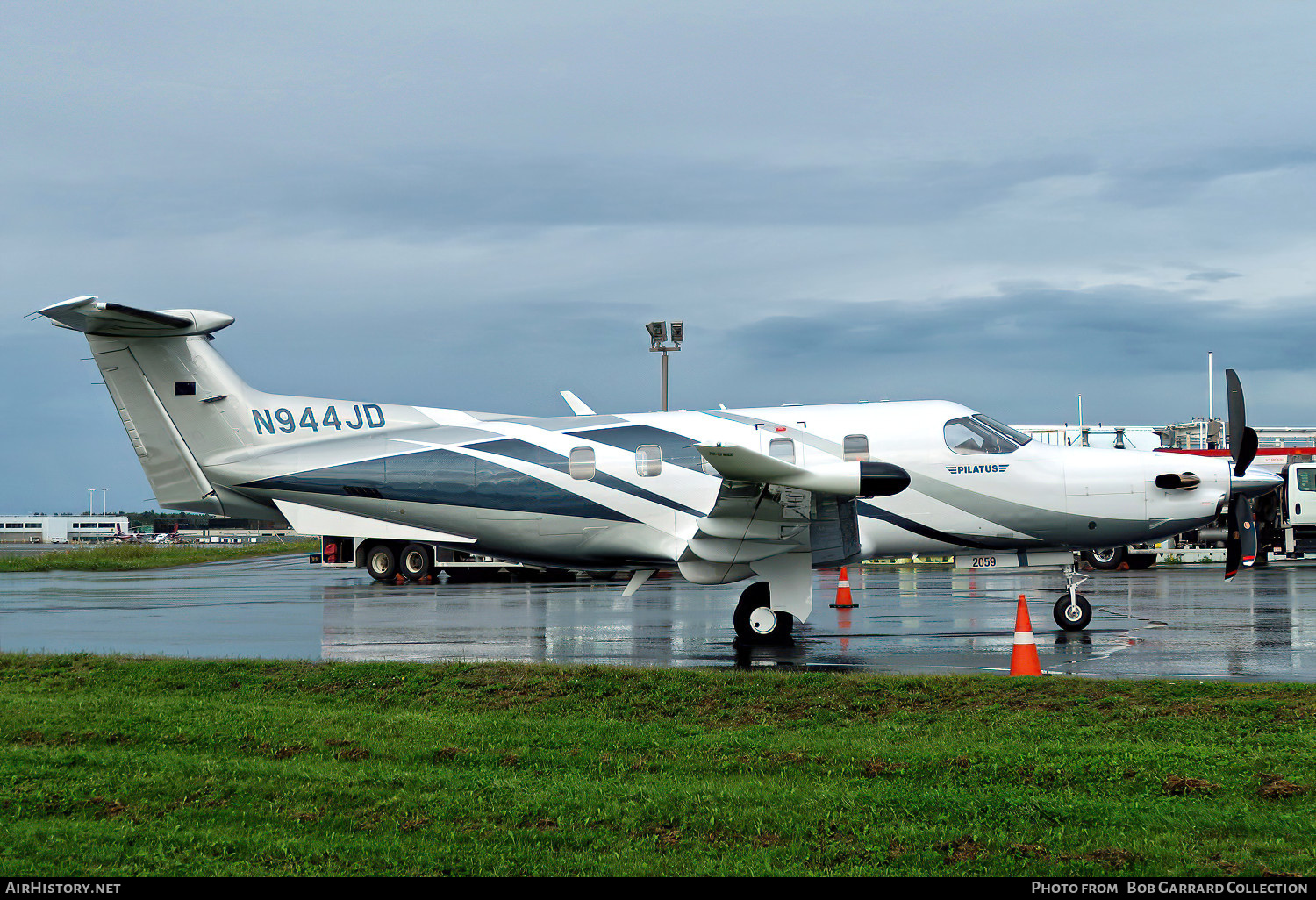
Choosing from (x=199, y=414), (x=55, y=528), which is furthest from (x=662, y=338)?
(x=55, y=528)

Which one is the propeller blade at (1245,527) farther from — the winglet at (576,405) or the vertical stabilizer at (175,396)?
the vertical stabilizer at (175,396)

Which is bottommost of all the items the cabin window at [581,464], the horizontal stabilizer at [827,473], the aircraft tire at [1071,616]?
the aircraft tire at [1071,616]

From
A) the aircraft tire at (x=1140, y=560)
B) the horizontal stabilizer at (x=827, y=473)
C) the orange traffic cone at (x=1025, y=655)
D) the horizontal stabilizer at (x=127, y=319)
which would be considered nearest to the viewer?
the orange traffic cone at (x=1025, y=655)

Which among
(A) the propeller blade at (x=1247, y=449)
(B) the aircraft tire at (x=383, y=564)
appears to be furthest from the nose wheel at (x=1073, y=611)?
(B) the aircraft tire at (x=383, y=564)

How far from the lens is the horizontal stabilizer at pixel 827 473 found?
1212cm

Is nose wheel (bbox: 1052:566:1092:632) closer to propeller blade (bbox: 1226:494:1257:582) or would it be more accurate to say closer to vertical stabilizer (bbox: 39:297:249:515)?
propeller blade (bbox: 1226:494:1257:582)

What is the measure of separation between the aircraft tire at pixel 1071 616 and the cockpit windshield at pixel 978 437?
2.31 metres

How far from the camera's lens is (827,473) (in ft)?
40.2

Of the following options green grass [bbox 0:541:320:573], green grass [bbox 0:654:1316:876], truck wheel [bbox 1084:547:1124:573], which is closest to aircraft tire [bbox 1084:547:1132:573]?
truck wheel [bbox 1084:547:1124:573]

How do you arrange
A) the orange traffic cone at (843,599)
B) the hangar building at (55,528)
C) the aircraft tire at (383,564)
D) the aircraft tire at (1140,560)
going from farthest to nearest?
the hangar building at (55,528) < the aircraft tire at (1140,560) < the aircraft tire at (383,564) < the orange traffic cone at (843,599)

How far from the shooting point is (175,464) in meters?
15.3

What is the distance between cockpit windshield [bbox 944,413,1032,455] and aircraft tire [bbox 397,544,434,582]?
60.8 feet
